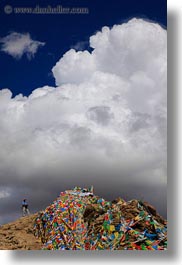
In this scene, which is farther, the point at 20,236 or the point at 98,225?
the point at 20,236

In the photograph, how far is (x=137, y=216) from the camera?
34.8 feet

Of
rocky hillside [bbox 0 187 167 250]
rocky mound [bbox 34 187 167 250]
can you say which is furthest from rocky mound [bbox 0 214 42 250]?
rocky mound [bbox 34 187 167 250]

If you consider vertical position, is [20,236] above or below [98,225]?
below

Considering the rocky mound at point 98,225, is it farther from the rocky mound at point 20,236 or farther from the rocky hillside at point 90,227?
the rocky mound at point 20,236

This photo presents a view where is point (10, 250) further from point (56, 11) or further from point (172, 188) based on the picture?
point (56, 11)

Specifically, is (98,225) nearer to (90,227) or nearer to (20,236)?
(90,227)

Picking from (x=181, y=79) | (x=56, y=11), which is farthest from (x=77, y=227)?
(x=56, y=11)

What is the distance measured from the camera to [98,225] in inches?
420

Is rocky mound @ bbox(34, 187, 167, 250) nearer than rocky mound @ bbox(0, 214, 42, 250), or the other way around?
rocky mound @ bbox(34, 187, 167, 250)

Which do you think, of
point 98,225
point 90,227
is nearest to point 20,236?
point 90,227

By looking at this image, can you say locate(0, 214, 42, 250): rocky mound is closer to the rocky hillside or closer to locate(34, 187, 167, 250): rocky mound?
the rocky hillside

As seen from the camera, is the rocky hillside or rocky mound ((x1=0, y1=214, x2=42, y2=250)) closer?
the rocky hillside

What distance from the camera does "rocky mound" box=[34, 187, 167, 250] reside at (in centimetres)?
1017

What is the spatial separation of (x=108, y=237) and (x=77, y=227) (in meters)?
0.86
